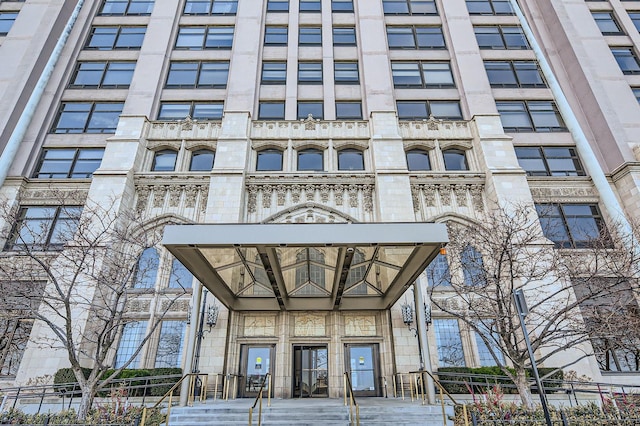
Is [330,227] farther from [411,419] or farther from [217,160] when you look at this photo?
[217,160]

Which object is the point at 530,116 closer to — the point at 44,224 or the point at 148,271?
the point at 148,271

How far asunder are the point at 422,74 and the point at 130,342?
23.6 metres

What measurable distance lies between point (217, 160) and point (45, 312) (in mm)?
10593

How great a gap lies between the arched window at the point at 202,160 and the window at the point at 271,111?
4.13m

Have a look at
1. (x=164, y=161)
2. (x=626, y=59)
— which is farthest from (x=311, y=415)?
(x=626, y=59)

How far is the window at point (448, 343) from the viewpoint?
56.2 feet

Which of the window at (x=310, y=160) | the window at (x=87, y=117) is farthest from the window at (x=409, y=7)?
the window at (x=87, y=117)

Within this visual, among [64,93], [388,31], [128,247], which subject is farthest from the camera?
[388,31]

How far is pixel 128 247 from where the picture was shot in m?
19.0

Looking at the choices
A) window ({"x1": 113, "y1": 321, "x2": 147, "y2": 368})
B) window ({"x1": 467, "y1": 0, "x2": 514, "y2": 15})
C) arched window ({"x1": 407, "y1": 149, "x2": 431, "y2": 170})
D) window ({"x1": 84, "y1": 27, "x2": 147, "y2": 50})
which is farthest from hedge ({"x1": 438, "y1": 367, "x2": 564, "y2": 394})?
window ({"x1": 84, "y1": 27, "x2": 147, "y2": 50})

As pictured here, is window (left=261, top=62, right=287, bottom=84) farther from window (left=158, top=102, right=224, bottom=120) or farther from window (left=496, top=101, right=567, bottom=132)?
window (left=496, top=101, right=567, bottom=132)

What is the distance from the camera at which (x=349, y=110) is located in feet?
78.2

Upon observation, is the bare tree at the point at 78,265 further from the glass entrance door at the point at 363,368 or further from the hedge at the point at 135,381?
the glass entrance door at the point at 363,368

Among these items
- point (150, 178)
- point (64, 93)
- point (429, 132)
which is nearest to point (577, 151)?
point (429, 132)
